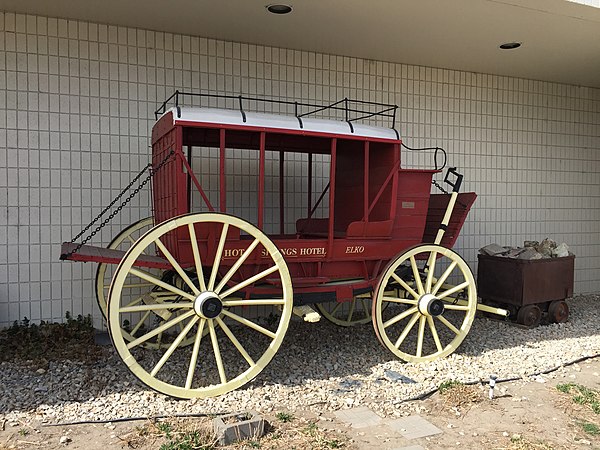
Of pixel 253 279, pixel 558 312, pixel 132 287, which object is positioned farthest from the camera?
pixel 558 312

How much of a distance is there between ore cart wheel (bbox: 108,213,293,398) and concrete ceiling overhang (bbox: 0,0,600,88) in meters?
2.29

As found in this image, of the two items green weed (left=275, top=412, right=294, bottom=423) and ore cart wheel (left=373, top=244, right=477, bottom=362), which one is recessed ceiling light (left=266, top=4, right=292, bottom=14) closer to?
ore cart wheel (left=373, top=244, right=477, bottom=362)

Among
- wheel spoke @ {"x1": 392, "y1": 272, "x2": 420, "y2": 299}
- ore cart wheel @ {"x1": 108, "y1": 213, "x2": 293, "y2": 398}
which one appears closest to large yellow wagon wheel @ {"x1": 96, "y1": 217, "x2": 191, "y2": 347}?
ore cart wheel @ {"x1": 108, "y1": 213, "x2": 293, "y2": 398}

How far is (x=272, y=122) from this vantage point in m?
4.21

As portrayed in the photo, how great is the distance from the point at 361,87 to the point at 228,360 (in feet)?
12.3

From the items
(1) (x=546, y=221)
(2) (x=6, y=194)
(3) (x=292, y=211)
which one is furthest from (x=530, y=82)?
(2) (x=6, y=194)

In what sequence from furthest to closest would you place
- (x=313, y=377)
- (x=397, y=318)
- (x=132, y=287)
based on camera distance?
1. (x=132, y=287)
2. (x=397, y=318)
3. (x=313, y=377)

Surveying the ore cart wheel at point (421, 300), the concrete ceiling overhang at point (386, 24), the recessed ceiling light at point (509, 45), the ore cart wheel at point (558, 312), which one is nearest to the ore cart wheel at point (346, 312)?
the ore cart wheel at point (421, 300)

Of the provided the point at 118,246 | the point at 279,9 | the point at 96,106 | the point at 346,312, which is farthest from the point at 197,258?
the point at 346,312

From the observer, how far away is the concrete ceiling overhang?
16.4 ft

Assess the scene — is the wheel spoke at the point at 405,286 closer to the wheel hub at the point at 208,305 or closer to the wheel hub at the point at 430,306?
the wheel hub at the point at 430,306

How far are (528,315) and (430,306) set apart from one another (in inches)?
76.9

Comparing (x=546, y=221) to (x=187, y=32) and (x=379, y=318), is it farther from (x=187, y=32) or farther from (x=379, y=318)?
(x=187, y=32)

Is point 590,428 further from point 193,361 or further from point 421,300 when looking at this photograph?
point 193,361
